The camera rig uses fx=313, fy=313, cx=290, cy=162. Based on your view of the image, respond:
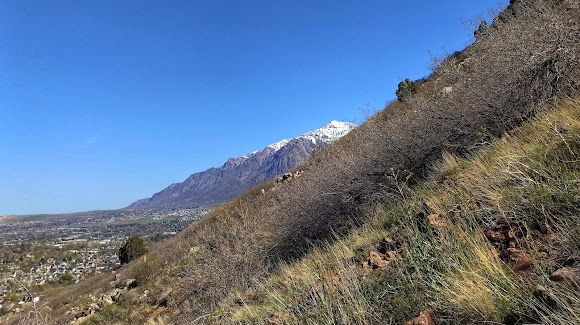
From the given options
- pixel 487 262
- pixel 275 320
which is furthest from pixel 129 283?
pixel 487 262

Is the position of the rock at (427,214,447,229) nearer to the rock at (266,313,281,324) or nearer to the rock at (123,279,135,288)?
the rock at (266,313,281,324)

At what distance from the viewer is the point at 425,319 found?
2086 mm

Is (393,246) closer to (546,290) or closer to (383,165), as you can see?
(546,290)

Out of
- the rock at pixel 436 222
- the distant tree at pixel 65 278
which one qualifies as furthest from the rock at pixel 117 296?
the distant tree at pixel 65 278

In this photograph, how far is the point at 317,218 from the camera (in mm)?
10086

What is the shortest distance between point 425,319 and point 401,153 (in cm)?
702

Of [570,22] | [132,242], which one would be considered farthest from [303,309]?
[132,242]

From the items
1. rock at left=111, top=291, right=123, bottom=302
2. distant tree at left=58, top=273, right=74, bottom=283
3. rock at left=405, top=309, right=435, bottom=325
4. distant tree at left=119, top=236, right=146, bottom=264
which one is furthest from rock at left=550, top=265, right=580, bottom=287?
distant tree at left=58, top=273, right=74, bottom=283

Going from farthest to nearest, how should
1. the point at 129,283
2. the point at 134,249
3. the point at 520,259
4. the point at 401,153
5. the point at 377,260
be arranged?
the point at 134,249
the point at 129,283
the point at 401,153
the point at 377,260
the point at 520,259

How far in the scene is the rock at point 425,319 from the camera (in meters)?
2.07

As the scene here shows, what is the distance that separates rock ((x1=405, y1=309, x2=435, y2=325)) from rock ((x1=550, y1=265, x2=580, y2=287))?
0.75m

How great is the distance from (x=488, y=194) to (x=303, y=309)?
7.59 ft

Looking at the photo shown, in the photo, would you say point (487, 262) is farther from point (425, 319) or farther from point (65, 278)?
point (65, 278)

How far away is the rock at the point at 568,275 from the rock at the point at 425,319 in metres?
0.75
